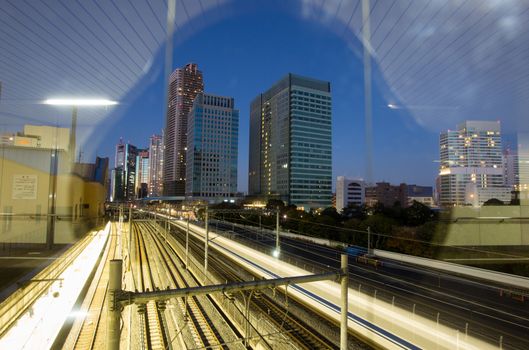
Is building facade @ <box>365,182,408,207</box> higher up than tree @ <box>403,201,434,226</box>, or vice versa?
building facade @ <box>365,182,408,207</box>

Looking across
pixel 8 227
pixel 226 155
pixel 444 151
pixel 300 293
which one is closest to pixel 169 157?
pixel 226 155

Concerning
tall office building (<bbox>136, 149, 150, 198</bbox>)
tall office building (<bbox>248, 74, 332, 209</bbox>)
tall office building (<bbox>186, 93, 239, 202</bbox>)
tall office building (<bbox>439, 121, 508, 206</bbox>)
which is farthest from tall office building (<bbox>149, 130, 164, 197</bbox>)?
tall office building (<bbox>439, 121, 508, 206</bbox>)

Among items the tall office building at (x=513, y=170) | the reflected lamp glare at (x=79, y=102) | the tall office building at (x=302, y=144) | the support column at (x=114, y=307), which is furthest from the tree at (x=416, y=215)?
the tall office building at (x=302, y=144)

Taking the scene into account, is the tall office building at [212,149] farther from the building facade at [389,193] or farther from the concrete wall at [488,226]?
the concrete wall at [488,226]

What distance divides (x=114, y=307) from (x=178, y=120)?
367 feet

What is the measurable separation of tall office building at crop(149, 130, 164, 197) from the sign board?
109 meters

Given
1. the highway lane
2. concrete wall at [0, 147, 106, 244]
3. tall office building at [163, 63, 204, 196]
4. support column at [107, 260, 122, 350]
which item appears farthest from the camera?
tall office building at [163, 63, 204, 196]

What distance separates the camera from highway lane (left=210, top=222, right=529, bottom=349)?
613cm

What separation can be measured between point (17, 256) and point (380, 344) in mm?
12278

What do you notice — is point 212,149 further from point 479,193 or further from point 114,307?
point 114,307

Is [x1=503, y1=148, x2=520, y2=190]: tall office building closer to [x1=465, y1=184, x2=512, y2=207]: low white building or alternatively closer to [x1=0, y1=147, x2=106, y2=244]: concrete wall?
[x1=465, y1=184, x2=512, y2=207]: low white building

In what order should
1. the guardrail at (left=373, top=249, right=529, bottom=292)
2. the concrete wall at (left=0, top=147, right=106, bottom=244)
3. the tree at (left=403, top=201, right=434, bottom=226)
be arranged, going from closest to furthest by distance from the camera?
the guardrail at (left=373, top=249, right=529, bottom=292), the concrete wall at (left=0, top=147, right=106, bottom=244), the tree at (left=403, top=201, right=434, bottom=226)

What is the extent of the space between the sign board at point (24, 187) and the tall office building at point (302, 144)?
41.5 meters

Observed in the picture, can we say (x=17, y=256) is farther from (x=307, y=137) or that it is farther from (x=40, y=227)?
(x=307, y=137)
